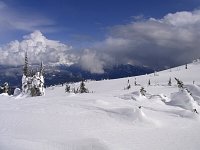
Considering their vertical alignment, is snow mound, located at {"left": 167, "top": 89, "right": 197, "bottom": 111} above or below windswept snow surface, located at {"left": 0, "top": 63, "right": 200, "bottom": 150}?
above

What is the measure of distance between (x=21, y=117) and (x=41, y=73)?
5761 centimetres

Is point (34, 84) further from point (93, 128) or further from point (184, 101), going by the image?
point (93, 128)

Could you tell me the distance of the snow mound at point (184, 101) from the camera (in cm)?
3734

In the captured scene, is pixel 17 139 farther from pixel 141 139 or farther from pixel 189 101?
pixel 189 101

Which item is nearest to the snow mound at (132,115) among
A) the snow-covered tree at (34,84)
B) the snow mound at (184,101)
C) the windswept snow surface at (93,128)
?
the windswept snow surface at (93,128)

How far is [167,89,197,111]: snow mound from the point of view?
3734 cm

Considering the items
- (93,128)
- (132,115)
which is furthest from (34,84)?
(93,128)

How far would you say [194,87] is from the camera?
1950 inches

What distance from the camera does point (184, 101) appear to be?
3881 cm

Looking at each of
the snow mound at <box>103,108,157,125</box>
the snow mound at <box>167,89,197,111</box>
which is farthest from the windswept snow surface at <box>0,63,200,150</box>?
the snow mound at <box>167,89,197,111</box>

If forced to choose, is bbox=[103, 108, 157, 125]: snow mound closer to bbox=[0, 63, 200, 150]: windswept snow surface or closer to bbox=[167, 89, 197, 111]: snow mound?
bbox=[0, 63, 200, 150]: windswept snow surface

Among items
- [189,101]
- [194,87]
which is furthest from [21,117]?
[194,87]

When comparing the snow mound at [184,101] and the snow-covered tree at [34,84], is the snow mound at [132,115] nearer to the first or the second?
the snow mound at [184,101]

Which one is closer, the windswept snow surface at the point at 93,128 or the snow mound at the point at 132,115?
the windswept snow surface at the point at 93,128
